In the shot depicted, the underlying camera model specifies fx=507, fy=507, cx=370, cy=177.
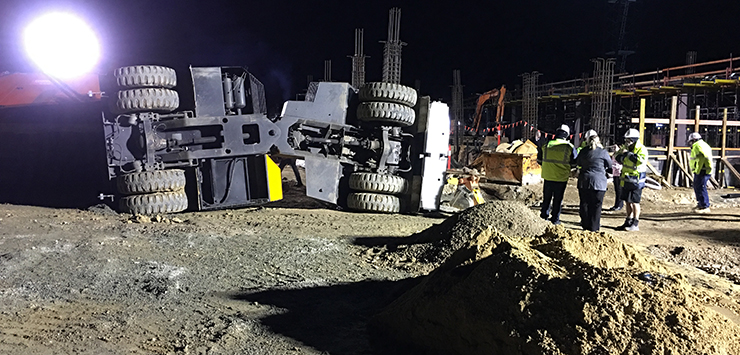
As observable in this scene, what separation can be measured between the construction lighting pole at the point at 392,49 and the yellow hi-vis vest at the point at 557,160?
11.5 metres

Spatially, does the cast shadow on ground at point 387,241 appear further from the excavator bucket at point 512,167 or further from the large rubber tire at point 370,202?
the excavator bucket at point 512,167

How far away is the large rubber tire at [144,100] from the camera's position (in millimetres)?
7301

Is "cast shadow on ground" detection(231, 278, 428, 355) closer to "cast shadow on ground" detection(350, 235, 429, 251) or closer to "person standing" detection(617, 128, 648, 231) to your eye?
"cast shadow on ground" detection(350, 235, 429, 251)

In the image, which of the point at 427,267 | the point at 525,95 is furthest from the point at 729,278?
the point at 525,95

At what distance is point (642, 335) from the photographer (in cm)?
248

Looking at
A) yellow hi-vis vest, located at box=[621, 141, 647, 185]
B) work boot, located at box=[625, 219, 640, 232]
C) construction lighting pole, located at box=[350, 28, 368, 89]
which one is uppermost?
construction lighting pole, located at box=[350, 28, 368, 89]

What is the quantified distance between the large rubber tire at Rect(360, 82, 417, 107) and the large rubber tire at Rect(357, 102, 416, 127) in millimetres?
87

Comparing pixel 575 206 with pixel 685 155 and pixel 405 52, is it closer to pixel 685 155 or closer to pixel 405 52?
pixel 685 155

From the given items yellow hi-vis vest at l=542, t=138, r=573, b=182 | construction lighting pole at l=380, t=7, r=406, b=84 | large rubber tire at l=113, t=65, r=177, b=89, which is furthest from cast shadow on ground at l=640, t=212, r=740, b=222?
construction lighting pole at l=380, t=7, r=406, b=84

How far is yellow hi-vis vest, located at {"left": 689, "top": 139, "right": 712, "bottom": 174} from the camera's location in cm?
1018

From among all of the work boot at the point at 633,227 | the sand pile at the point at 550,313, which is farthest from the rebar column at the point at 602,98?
the sand pile at the point at 550,313

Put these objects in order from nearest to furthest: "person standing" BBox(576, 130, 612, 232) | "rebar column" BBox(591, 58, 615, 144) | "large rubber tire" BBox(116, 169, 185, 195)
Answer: "large rubber tire" BBox(116, 169, 185, 195)
"person standing" BBox(576, 130, 612, 232)
"rebar column" BBox(591, 58, 615, 144)

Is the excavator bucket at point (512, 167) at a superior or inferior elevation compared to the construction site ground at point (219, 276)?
superior

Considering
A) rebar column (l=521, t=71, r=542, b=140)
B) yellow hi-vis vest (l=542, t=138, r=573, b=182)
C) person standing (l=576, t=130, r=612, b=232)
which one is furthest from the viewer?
rebar column (l=521, t=71, r=542, b=140)
